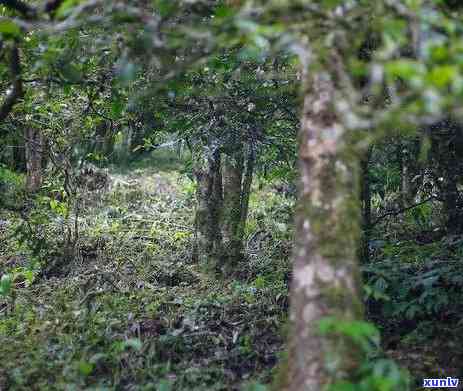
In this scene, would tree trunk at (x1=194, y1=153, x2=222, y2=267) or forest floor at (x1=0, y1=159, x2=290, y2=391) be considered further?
tree trunk at (x1=194, y1=153, x2=222, y2=267)

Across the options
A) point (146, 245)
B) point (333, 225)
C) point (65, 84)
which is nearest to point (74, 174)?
point (146, 245)

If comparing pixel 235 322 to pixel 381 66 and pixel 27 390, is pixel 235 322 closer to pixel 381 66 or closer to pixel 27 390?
pixel 27 390

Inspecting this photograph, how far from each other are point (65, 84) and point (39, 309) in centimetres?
239

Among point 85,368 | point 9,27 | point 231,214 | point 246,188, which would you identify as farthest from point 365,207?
point 9,27

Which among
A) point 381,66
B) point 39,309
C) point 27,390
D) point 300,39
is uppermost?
point 300,39

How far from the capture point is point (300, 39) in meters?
2.41

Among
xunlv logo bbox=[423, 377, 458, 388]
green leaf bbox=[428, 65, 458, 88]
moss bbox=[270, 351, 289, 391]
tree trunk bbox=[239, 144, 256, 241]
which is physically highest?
tree trunk bbox=[239, 144, 256, 241]

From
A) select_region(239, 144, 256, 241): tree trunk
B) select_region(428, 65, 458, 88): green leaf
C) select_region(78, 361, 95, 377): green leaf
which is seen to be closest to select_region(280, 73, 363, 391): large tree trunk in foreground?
select_region(428, 65, 458, 88): green leaf

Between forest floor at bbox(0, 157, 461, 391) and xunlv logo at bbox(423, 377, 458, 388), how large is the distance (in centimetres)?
13

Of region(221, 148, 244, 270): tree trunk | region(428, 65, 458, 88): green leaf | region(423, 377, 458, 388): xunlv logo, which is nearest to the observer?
region(428, 65, 458, 88): green leaf

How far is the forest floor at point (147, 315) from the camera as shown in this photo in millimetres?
3943

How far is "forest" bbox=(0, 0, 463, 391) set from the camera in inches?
95.0

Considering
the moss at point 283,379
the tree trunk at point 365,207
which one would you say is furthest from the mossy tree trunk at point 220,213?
the moss at point 283,379

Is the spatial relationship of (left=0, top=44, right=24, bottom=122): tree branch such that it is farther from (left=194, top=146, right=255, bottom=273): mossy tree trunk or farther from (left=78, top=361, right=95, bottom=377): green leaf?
(left=194, top=146, right=255, bottom=273): mossy tree trunk
